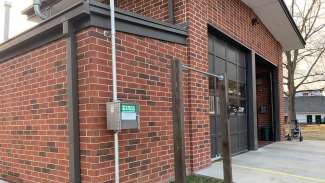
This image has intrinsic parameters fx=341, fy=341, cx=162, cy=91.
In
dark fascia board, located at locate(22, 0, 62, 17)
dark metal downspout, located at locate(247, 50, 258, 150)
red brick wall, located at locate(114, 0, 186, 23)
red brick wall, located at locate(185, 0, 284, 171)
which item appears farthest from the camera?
dark metal downspout, located at locate(247, 50, 258, 150)

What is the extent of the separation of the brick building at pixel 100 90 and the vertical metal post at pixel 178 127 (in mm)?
1349

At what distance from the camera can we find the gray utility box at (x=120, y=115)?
15.1 ft

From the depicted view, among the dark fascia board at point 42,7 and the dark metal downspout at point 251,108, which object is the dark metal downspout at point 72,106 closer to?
the dark fascia board at point 42,7

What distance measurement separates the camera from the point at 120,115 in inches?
182

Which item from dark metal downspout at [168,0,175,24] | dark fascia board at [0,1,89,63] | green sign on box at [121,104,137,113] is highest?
dark metal downspout at [168,0,175,24]

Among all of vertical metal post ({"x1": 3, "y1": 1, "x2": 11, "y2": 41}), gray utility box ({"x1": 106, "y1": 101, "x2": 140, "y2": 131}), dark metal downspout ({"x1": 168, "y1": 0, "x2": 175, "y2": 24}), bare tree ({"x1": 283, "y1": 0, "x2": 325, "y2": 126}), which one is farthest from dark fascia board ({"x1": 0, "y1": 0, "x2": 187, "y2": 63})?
bare tree ({"x1": 283, "y1": 0, "x2": 325, "y2": 126})

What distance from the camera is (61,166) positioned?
5.09 meters

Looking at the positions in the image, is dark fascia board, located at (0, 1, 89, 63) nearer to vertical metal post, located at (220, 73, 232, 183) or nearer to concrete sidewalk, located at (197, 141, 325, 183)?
vertical metal post, located at (220, 73, 232, 183)

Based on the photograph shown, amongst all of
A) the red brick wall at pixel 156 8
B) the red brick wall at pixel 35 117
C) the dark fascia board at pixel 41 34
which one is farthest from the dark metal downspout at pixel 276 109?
the dark fascia board at pixel 41 34

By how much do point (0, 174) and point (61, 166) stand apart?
2.61 metres

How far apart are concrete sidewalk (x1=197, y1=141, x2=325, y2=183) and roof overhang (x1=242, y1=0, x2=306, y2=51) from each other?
→ 4.37 metres

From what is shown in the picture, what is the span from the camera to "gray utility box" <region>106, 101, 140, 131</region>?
15.1 ft

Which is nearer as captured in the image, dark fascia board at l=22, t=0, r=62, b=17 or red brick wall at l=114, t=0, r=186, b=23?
red brick wall at l=114, t=0, r=186, b=23

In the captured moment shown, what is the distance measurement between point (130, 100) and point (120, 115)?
1.94ft
